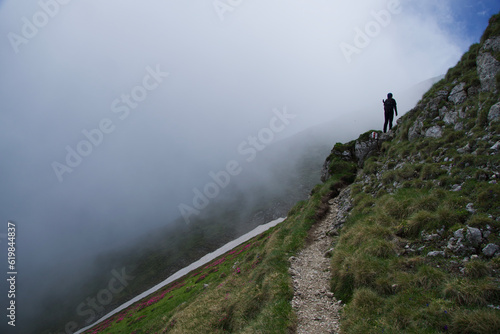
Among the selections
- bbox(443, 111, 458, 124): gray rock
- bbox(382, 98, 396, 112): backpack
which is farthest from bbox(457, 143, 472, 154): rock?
bbox(382, 98, 396, 112): backpack

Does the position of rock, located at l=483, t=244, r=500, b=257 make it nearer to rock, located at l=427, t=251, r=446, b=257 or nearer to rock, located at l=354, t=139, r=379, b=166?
rock, located at l=427, t=251, r=446, b=257

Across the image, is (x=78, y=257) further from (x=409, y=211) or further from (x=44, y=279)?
(x=409, y=211)

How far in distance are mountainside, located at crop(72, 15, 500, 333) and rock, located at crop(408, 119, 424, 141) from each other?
0.14 meters

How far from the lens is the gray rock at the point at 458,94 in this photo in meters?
22.6

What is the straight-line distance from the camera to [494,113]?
1722cm

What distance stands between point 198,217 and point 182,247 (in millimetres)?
35231

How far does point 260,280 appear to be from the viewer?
2044cm

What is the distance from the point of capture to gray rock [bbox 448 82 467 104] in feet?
74.1

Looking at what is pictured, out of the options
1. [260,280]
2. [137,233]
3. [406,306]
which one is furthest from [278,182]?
[406,306]

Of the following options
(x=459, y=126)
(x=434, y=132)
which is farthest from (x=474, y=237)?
(x=434, y=132)

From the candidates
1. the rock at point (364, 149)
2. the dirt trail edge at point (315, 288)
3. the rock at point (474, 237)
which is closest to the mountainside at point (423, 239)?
the rock at point (474, 237)

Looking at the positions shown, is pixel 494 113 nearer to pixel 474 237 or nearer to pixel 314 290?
pixel 474 237

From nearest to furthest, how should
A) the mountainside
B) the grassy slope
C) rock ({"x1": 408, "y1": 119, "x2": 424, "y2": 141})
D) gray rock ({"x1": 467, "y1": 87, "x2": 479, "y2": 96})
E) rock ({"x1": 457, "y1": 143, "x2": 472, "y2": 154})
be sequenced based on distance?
the grassy slope, the mountainside, rock ({"x1": 457, "y1": 143, "x2": 472, "y2": 154}), gray rock ({"x1": 467, "y1": 87, "x2": 479, "y2": 96}), rock ({"x1": 408, "y1": 119, "x2": 424, "y2": 141})

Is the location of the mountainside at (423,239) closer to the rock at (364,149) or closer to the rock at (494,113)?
the rock at (494,113)
